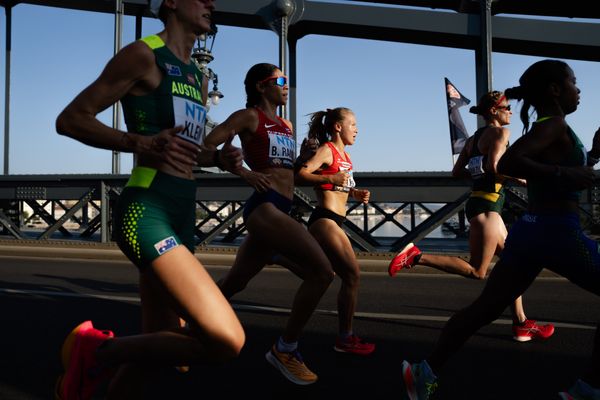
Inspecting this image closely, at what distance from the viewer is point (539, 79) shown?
2.54 meters

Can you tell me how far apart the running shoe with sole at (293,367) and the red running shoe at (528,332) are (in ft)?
5.89

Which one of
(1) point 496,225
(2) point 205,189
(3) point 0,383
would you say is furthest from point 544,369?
(2) point 205,189

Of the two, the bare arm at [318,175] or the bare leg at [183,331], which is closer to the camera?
the bare leg at [183,331]

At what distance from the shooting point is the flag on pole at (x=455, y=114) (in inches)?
539

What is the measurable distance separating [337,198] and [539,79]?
1737mm

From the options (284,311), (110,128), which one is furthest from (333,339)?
(110,128)

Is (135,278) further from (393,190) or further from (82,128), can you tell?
(82,128)

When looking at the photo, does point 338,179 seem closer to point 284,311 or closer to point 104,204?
point 284,311

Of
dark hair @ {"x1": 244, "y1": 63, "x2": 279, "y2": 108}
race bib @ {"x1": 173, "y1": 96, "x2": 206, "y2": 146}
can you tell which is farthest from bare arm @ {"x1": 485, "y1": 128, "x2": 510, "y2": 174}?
race bib @ {"x1": 173, "y1": 96, "x2": 206, "y2": 146}

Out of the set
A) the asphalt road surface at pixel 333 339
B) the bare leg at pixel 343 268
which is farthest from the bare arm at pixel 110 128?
the bare leg at pixel 343 268

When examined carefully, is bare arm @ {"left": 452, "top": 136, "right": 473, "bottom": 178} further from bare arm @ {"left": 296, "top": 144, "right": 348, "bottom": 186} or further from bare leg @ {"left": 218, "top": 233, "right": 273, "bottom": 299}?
bare leg @ {"left": 218, "top": 233, "right": 273, "bottom": 299}

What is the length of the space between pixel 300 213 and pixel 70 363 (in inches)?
291

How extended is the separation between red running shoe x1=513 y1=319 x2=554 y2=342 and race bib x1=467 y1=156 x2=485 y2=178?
119 centimetres

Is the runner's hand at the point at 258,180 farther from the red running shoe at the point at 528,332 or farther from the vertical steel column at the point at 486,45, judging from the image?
the vertical steel column at the point at 486,45
